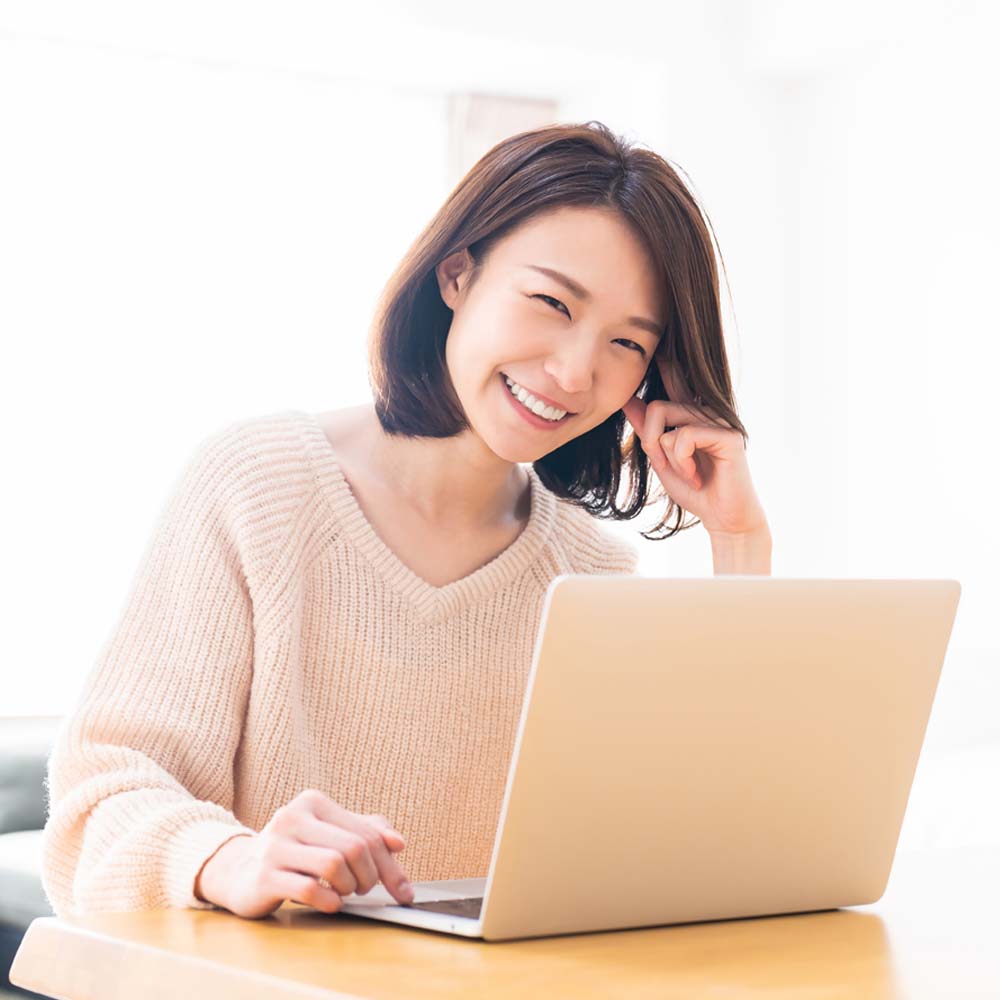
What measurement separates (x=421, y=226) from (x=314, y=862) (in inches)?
118

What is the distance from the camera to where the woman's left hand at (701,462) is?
5.22 feet

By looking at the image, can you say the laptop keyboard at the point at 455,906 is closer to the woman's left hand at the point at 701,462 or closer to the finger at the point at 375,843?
the finger at the point at 375,843

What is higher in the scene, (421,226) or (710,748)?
(421,226)

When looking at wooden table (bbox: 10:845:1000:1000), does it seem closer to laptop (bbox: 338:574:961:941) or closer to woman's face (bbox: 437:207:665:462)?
laptop (bbox: 338:574:961:941)

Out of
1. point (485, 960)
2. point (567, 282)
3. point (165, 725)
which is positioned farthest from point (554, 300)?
point (485, 960)

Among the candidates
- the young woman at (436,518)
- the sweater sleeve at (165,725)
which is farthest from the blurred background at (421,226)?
the sweater sleeve at (165,725)

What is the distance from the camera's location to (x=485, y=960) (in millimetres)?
789

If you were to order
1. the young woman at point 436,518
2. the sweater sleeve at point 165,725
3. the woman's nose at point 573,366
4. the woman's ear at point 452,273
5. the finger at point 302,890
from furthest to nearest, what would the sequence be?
the woman's ear at point 452,273 < the woman's nose at point 573,366 < the young woman at point 436,518 < the sweater sleeve at point 165,725 < the finger at point 302,890

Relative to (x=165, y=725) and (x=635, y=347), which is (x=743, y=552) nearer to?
(x=635, y=347)

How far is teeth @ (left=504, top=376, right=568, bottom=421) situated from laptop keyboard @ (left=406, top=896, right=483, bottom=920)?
0.60 m

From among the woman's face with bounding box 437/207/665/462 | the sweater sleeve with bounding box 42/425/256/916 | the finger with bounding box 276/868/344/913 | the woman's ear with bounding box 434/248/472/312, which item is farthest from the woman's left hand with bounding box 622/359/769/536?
the finger with bounding box 276/868/344/913

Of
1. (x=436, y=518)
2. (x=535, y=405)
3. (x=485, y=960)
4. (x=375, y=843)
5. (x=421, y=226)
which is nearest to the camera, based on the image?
(x=485, y=960)

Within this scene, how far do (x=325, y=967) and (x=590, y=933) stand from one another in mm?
207

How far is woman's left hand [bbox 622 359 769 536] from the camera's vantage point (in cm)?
159
